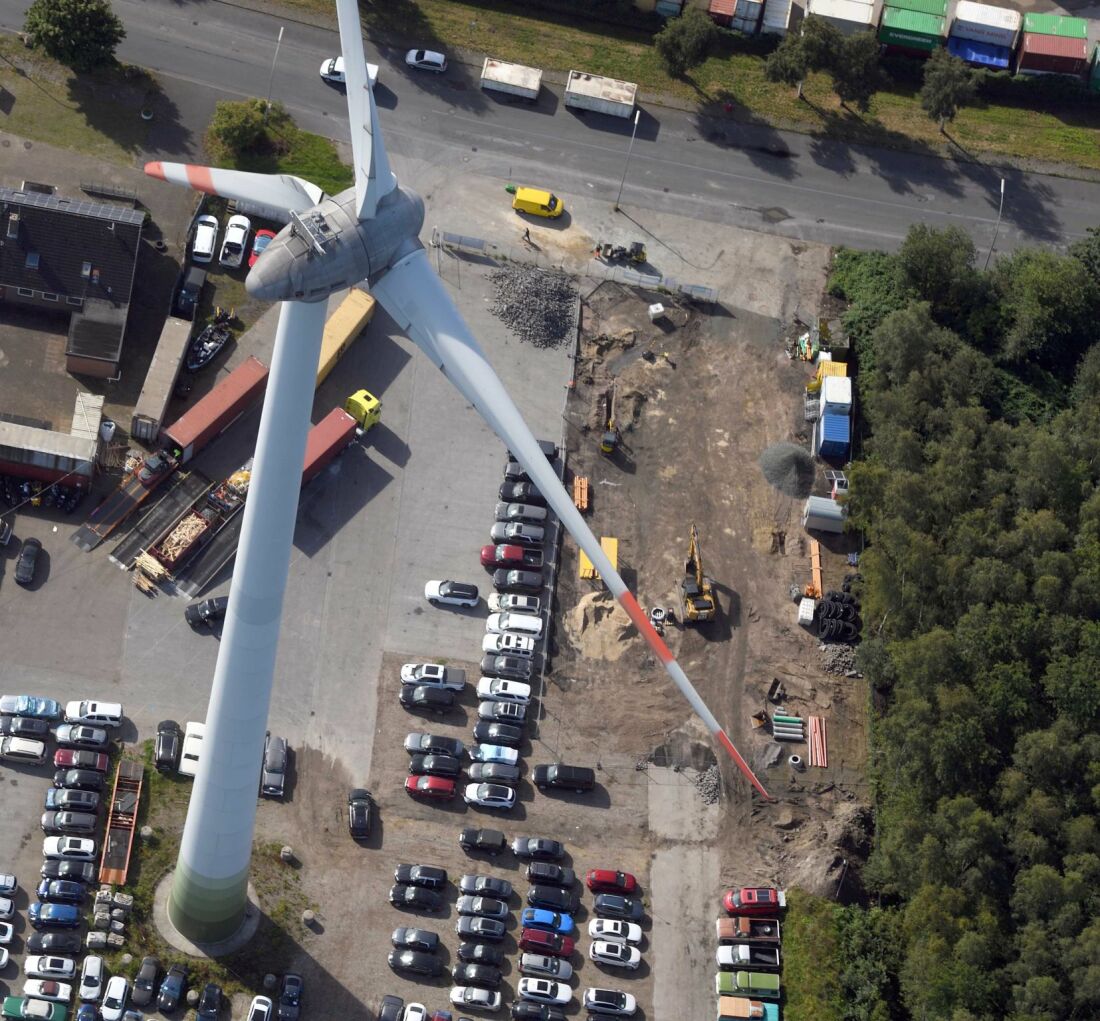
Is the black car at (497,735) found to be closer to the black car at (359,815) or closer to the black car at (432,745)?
the black car at (432,745)

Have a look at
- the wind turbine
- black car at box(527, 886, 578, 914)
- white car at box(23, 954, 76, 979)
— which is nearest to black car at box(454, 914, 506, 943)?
black car at box(527, 886, 578, 914)

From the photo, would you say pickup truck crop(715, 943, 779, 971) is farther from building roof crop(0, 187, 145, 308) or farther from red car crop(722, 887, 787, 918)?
building roof crop(0, 187, 145, 308)

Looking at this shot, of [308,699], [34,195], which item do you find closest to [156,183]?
[34,195]

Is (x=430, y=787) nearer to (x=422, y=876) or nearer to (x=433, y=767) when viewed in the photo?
(x=433, y=767)

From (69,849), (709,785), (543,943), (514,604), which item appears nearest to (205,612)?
(69,849)

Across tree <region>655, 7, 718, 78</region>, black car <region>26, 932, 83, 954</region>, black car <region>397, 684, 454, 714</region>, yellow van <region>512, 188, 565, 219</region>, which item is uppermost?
tree <region>655, 7, 718, 78</region>
